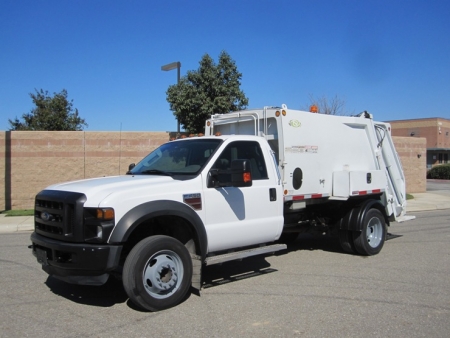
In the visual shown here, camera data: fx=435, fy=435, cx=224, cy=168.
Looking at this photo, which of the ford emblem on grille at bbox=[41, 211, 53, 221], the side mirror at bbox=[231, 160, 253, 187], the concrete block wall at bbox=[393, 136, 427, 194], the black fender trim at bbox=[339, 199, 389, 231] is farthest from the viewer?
the concrete block wall at bbox=[393, 136, 427, 194]

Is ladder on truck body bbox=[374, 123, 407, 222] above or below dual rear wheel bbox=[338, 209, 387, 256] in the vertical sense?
above

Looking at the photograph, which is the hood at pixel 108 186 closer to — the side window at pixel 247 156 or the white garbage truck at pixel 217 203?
the white garbage truck at pixel 217 203

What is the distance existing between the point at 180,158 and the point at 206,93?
1031 centimetres

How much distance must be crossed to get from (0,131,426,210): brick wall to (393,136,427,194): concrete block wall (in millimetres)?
13604

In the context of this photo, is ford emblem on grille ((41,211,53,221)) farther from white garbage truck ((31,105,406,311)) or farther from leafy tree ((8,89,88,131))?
leafy tree ((8,89,88,131))

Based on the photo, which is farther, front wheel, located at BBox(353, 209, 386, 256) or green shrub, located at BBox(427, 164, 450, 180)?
green shrub, located at BBox(427, 164, 450, 180)

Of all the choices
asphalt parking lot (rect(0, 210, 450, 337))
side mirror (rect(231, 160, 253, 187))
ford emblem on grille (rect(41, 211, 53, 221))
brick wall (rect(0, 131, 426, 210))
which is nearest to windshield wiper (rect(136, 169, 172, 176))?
side mirror (rect(231, 160, 253, 187))

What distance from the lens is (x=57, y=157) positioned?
16.9m

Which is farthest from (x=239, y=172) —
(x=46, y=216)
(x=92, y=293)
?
(x=92, y=293)

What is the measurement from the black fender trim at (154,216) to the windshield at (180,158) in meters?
0.66

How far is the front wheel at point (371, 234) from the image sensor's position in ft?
26.8

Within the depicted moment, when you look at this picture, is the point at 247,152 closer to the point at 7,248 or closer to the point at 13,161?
the point at 7,248

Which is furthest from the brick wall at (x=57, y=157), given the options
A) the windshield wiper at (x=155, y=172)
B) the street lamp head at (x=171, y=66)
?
the windshield wiper at (x=155, y=172)

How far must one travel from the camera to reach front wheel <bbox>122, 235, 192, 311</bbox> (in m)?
4.91
